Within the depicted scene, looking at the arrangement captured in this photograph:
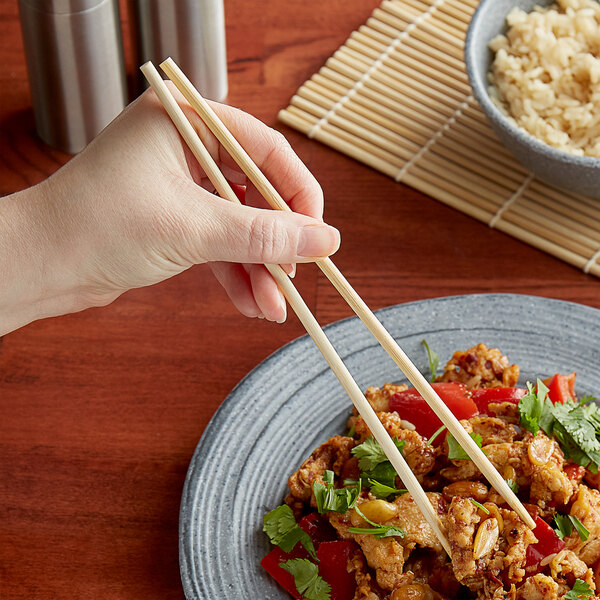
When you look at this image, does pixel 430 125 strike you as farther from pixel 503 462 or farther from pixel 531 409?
pixel 503 462

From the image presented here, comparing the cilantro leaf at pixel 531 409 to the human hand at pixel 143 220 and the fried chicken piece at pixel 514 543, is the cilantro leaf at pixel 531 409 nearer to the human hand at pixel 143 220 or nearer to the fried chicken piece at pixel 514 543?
the fried chicken piece at pixel 514 543

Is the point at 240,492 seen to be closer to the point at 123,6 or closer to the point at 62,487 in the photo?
the point at 62,487

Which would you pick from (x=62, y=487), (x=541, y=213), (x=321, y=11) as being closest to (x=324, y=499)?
(x=62, y=487)

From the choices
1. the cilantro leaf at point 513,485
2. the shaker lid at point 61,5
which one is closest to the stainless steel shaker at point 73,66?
the shaker lid at point 61,5

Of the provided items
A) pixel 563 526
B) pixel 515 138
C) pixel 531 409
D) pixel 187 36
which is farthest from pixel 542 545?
pixel 187 36

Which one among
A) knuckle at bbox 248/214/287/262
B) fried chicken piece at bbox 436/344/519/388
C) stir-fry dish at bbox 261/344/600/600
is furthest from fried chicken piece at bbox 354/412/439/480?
knuckle at bbox 248/214/287/262

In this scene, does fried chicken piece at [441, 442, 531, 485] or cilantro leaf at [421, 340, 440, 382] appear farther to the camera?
cilantro leaf at [421, 340, 440, 382]

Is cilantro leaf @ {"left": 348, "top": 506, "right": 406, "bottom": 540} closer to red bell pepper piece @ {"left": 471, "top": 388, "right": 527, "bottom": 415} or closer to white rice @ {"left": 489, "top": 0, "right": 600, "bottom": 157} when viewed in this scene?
red bell pepper piece @ {"left": 471, "top": 388, "right": 527, "bottom": 415}
